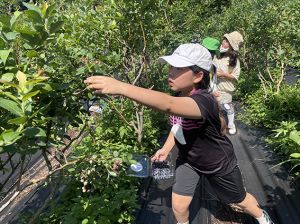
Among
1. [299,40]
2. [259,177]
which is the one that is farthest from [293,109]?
[259,177]

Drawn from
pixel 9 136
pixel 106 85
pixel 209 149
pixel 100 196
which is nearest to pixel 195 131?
pixel 209 149

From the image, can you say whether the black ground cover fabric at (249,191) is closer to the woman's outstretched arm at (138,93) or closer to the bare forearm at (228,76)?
the bare forearm at (228,76)

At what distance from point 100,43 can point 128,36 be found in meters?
0.30

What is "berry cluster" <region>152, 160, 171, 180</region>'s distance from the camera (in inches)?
81.0

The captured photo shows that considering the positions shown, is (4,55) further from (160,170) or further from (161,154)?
(160,170)

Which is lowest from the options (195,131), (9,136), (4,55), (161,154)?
(161,154)

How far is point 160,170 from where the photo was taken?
2074 millimetres

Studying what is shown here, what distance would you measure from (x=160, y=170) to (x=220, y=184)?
2.31 ft

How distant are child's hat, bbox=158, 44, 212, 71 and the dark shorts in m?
0.79

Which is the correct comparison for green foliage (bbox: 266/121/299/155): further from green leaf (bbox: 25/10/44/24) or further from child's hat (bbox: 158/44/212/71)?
green leaf (bbox: 25/10/44/24)

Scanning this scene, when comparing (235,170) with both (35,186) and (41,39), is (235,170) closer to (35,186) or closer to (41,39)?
(41,39)

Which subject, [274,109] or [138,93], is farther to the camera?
[274,109]

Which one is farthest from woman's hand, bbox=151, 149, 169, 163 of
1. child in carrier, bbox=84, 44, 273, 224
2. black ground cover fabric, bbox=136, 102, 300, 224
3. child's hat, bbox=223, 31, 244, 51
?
child's hat, bbox=223, 31, 244, 51

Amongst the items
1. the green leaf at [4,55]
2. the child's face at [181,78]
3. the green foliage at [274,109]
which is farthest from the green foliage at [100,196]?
the green foliage at [274,109]
